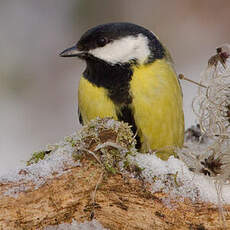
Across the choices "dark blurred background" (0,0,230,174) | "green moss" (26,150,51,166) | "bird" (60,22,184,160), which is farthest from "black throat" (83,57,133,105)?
"dark blurred background" (0,0,230,174)

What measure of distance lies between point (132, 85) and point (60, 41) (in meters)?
2.46

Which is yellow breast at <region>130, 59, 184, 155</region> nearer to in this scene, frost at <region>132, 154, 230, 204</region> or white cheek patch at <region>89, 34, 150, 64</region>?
white cheek patch at <region>89, 34, 150, 64</region>

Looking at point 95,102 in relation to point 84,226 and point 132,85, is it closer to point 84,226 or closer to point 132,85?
point 132,85

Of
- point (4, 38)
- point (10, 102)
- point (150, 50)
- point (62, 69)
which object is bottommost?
point (10, 102)

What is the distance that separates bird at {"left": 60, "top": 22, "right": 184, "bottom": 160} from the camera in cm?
179

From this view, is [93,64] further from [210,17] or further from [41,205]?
[210,17]

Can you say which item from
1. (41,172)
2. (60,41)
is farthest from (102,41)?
(60,41)

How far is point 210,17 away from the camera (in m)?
4.03

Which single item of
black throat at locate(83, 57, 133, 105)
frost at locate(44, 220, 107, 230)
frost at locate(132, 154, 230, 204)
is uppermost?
black throat at locate(83, 57, 133, 105)

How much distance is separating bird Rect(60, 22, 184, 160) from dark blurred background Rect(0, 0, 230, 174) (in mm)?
1775

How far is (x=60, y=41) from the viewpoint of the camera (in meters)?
4.10

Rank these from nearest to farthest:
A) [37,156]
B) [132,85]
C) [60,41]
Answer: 1. [37,156]
2. [132,85]
3. [60,41]

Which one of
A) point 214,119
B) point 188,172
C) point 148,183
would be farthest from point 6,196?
point 214,119

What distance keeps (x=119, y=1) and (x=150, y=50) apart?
2355mm
